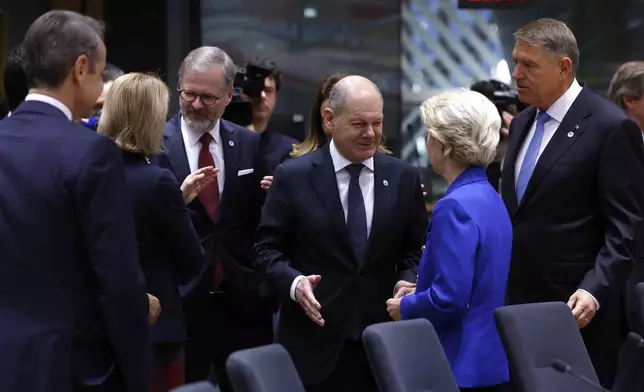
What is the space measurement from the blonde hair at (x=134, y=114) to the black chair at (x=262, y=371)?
107cm

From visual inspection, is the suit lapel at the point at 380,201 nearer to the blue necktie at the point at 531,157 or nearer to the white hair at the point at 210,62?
the blue necktie at the point at 531,157

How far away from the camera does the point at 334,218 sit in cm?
368

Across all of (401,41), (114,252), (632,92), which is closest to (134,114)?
(114,252)

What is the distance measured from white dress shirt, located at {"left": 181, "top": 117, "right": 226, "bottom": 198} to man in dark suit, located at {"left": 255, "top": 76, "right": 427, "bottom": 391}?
0.55 meters

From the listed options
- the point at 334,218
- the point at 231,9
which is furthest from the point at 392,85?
the point at 334,218

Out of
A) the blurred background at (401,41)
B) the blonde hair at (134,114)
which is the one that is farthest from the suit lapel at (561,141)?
the blurred background at (401,41)

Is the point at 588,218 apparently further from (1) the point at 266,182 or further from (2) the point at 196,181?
(2) the point at 196,181

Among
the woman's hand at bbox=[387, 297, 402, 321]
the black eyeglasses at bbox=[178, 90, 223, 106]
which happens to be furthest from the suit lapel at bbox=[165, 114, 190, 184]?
the woman's hand at bbox=[387, 297, 402, 321]

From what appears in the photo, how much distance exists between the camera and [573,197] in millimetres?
3832

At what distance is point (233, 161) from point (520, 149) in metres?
1.02

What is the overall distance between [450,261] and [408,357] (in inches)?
13.8

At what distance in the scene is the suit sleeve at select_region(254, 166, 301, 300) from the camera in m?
3.69

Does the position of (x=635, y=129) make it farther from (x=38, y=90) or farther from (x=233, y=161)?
(x=38, y=90)

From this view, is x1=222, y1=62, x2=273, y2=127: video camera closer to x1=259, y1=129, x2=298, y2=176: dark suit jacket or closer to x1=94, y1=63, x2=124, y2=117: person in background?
x1=259, y1=129, x2=298, y2=176: dark suit jacket
